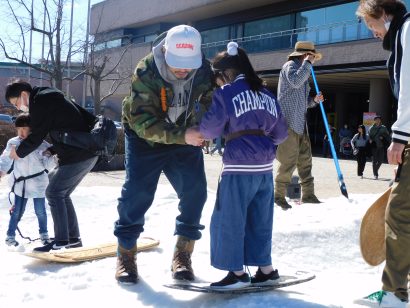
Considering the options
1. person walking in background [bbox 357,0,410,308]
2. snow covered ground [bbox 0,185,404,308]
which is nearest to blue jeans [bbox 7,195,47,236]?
snow covered ground [bbox 0,185,404,308]

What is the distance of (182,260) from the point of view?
361 cm

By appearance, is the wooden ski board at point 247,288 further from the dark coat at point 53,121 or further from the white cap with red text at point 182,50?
the dark coat at point 53,121

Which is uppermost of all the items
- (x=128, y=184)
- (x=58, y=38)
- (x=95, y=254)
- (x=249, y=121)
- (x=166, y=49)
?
(x=58, y=38)

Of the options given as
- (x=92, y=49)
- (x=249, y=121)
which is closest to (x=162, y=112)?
(x=249, y=121)

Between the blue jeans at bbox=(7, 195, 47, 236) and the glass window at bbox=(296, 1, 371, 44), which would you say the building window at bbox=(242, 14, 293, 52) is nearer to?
→ the glass window at bbox=(296, 1, 371, 44)

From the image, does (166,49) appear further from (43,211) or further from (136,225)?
(43,211)

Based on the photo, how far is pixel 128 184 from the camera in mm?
3492

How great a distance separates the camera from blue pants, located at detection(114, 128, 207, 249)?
3.49 metres

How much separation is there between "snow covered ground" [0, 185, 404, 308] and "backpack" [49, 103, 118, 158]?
94cm

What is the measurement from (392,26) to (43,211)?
3.64m

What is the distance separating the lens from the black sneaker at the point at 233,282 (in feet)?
10.2

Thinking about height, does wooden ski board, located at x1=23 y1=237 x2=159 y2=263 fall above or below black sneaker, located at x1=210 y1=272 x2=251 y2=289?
below

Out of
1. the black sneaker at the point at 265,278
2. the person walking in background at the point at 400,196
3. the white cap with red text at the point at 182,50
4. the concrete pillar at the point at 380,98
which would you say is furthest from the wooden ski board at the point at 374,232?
the concrete pillar at the point at 380,98

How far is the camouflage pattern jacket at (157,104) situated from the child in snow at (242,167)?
282mm
